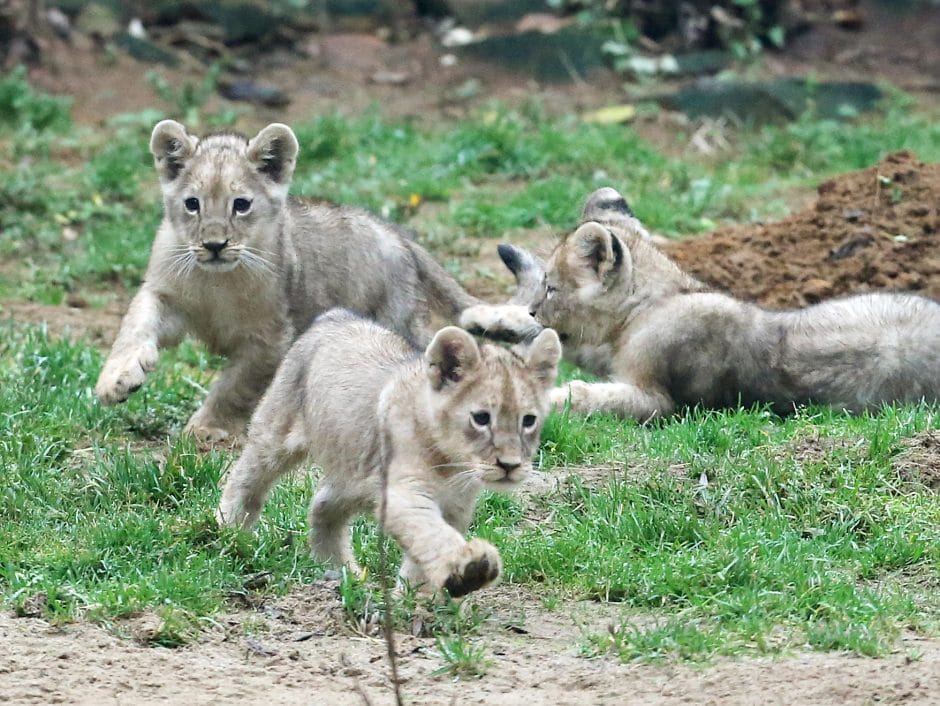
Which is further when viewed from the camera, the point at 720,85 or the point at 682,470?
the point at 720,85

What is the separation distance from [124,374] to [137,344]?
0.41 m

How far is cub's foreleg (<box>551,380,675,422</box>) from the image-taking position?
975cm

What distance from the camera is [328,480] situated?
7.20 meters

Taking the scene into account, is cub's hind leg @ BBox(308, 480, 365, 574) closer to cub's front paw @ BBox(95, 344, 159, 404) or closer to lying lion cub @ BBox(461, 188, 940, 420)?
cub's front paw @ BBox(95, 344, 159, 404)

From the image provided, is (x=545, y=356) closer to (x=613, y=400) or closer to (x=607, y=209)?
(x=613, y=400)

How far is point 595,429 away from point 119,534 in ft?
10.2

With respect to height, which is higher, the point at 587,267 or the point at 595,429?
the point at 587,267

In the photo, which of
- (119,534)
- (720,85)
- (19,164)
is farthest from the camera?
(720,85)

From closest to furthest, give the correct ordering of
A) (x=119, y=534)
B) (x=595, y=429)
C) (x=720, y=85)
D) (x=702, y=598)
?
(x=702, y=598)
(x=119, y=534)
(x=595, y=429)
(x=720, y=85)

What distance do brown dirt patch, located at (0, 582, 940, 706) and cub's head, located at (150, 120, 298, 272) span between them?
3076 millimetres

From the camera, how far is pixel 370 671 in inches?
246

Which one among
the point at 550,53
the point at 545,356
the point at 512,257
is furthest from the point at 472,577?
the point at 550,53

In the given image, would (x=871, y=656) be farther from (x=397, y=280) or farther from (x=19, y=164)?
(x=19, y=164)

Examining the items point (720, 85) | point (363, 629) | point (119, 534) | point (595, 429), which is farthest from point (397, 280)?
point (720, 85)
